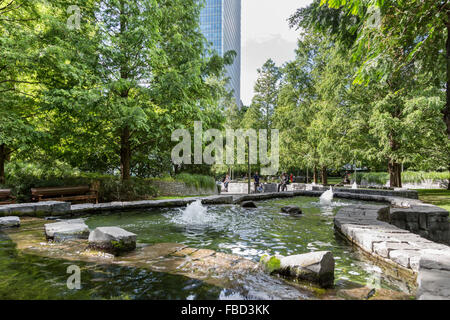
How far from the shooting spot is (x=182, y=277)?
3.14 m

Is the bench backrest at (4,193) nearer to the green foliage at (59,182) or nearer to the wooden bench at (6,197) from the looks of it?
the wooden bench at (6,197)

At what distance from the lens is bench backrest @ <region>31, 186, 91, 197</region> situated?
8.98 meters

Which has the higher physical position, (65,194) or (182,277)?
(65,194)

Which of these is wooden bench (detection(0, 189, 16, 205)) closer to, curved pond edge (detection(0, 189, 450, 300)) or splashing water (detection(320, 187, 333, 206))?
curved pond edge (detection(0, 189, 450, 300))

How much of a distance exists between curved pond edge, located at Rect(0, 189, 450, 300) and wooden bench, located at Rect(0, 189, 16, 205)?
5.72ft

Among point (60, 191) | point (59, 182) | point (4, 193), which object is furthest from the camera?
point (59, 182)

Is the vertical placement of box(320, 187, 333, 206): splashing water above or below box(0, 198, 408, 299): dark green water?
below

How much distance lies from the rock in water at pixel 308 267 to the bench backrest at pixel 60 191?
30.2 ft

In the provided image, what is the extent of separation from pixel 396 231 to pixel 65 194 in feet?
36.8

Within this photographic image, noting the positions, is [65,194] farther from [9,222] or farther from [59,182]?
→ [9,222]

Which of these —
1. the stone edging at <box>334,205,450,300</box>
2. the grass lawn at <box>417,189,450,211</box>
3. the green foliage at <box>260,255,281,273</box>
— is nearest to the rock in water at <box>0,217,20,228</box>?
the green foliage at <box>260,255,281,273</box>

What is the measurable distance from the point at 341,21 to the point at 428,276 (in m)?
7.21

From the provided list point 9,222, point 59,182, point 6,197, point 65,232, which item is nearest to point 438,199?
point 65,232

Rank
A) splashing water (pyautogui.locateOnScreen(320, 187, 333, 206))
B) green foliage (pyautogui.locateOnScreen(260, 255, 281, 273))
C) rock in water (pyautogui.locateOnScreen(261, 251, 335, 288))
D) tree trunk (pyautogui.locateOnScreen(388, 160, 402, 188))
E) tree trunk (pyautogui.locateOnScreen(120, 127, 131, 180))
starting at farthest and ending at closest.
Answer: tree trunk (pyautogui.locateOnScreen(388, 160, 402, 188)) < tree trunk (pyautogui.locateOnScreen(120, 127, 131, 180)) < splashing water (pyautogui.locateOnScreen(320, 187, 333, 206)) < green foliage (pyautogui.locateOnScreen(260, 255, 281, 273)) < rock in water (pyautogui.locateOnScreen(261, 251, 335, 288))
